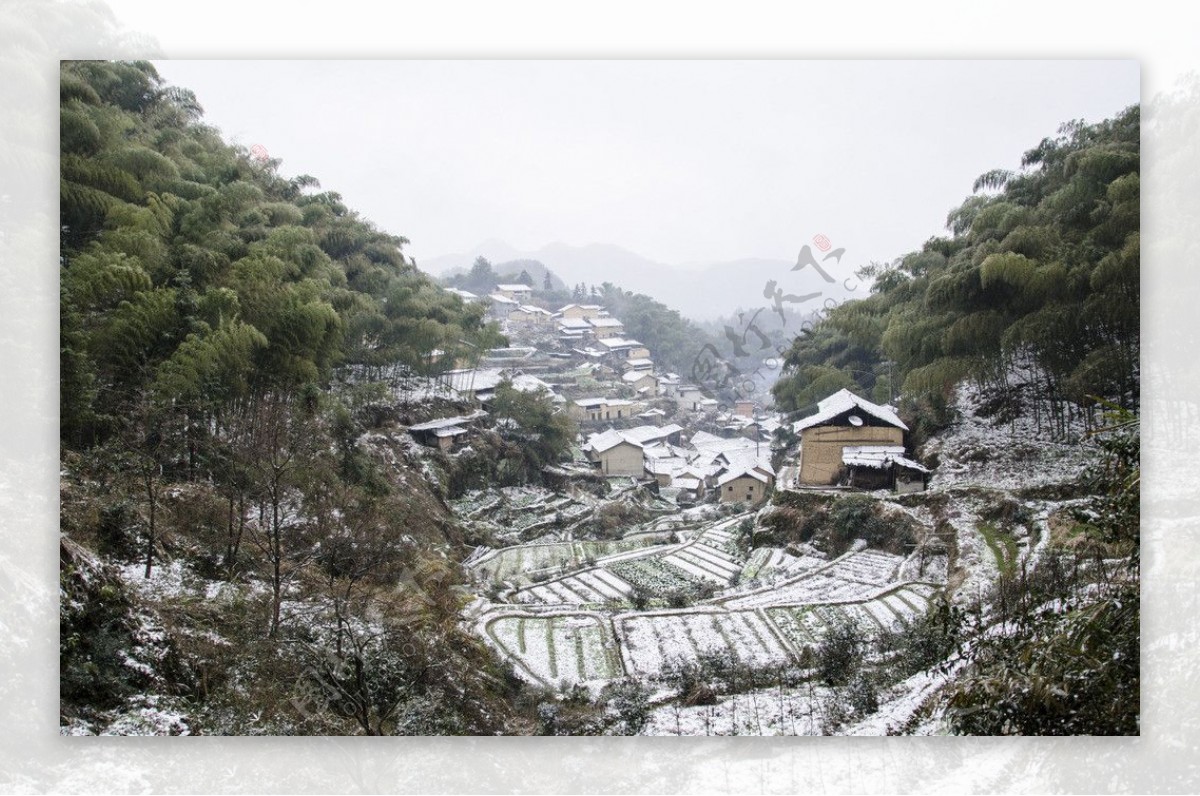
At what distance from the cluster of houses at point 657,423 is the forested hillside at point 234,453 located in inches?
12.1

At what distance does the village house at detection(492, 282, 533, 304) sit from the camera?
198 inches

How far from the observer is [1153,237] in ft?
15.2

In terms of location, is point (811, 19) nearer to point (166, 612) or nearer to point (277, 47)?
point (277, 47)

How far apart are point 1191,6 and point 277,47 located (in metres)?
5.46

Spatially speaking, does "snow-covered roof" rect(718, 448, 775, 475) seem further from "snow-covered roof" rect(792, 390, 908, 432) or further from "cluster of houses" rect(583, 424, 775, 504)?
"snow-covered roof" rect(792, 390, 908, 432)

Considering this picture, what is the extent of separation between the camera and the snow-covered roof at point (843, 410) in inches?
190

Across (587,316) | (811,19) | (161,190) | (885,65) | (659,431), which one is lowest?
(659,431)

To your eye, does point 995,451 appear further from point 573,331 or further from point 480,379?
point 480,379

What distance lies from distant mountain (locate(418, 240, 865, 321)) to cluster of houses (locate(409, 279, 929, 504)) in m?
0.24

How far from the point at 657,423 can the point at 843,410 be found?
3.81 feet

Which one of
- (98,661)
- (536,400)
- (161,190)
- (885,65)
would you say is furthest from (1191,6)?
(98,661)

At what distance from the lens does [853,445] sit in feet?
16.0

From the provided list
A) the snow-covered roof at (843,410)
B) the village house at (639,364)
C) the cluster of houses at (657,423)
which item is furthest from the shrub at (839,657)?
the village house at (639,364)

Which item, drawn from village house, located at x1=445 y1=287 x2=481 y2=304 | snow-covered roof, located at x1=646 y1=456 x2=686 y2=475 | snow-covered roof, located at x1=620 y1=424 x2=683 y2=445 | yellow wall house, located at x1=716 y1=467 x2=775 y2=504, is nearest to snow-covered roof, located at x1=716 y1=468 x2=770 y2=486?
yellow wall house, located at x1=716 y1=467 x2=775 y2=504
